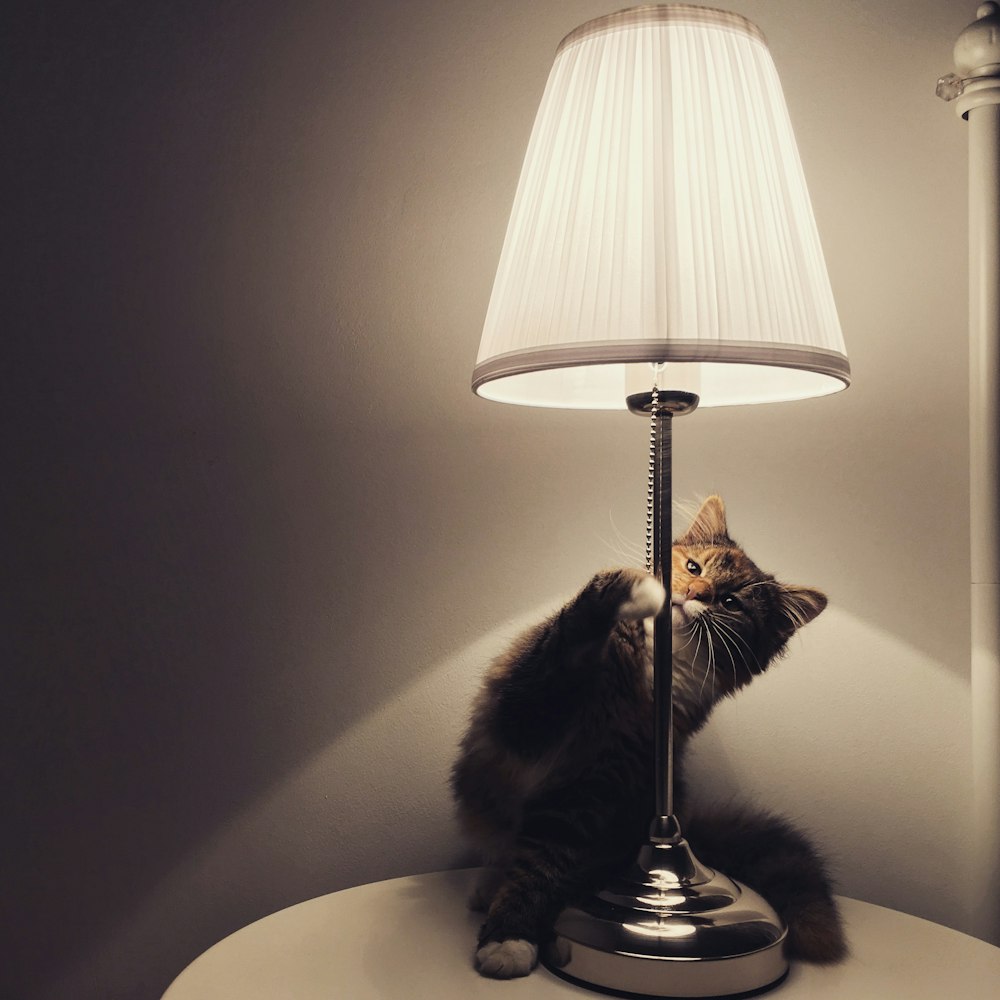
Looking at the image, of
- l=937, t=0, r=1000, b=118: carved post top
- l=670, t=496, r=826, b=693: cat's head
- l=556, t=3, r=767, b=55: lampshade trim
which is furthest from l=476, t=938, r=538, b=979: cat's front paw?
l=937, t=0, r=1000, b=118: carved post top

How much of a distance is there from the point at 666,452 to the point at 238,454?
0.54 m

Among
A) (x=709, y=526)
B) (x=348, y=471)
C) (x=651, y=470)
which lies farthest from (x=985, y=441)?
(x=348, y=471)

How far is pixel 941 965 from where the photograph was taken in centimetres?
81

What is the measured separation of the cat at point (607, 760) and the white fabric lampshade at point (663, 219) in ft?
0.83

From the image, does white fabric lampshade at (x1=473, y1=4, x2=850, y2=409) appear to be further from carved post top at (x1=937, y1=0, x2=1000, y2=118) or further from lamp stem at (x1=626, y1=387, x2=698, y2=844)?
carved post top at (x1=937, y1=0, x2=1000, y2=118)

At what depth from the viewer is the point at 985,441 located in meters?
1.06

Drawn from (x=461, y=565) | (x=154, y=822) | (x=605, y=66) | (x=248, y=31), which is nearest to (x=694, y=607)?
(x=461, y=565)

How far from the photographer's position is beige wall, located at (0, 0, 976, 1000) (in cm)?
108

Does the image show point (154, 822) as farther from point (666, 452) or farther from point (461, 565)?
point (666, 452)

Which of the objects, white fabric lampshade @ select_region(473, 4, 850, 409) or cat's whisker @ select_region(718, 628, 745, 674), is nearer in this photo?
white fabric lampshade @ select_region(473, 4, 850, 409)

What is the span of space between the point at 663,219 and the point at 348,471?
550 millimetres

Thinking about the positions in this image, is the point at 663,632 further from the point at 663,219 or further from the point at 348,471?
the point at 348,471

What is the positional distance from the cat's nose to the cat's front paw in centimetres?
34

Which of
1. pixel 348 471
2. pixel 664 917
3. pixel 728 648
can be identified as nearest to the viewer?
pixel 664 917
